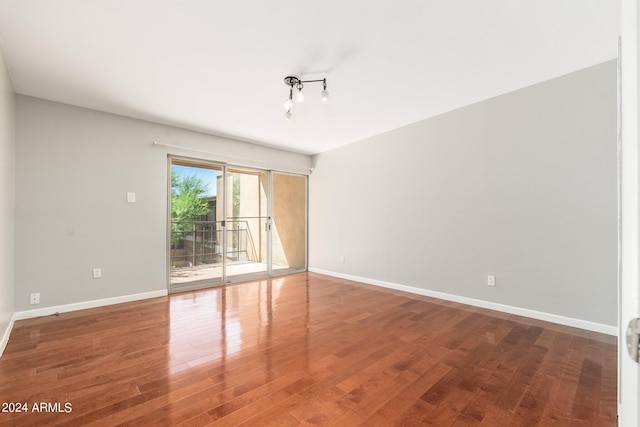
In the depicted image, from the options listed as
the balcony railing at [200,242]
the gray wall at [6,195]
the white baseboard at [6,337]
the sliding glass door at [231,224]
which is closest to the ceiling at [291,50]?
the gray wall at [6,195]

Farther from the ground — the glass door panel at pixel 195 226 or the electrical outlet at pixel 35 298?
the glass door panel at pixel 195 226

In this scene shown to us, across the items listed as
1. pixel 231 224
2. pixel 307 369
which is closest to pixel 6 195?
pixel 231 224

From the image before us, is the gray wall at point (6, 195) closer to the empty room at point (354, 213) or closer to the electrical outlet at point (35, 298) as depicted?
the empty room at point (354, 213)

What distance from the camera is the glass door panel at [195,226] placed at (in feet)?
14.4

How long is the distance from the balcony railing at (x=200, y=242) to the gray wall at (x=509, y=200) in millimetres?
2429

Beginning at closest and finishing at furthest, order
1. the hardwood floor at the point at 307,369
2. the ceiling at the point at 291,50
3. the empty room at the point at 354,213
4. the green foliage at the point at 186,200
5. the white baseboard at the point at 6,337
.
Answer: the hardwood floor at the point at 307,369 < the empty room at the point at 354,213 < the ceiling at the point at 291,50 < the white baseboard at the point at 6,337 < the green foliage at the point at 186,200

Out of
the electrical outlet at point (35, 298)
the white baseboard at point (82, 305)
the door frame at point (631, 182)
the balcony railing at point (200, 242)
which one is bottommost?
the white baseboard at point (82, 305)

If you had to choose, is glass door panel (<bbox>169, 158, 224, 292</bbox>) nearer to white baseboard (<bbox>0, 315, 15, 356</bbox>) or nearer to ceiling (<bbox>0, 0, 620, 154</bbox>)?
ceiling (<bbox>0, 0, 620, 154</bbox>)

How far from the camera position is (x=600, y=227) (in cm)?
266

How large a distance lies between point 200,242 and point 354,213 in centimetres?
271

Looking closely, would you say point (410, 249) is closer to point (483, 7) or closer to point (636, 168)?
point (483, 7)

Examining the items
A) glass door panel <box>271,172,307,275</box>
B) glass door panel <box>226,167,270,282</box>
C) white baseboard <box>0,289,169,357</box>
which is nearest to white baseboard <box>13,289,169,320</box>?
white baseboard <box>0,289,169,357</box>

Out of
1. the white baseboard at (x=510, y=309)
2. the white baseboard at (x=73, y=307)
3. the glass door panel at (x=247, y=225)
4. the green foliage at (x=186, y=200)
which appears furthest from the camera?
the glass door panel at (x=247, y=225)

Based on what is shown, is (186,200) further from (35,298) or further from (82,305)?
(35,298)
